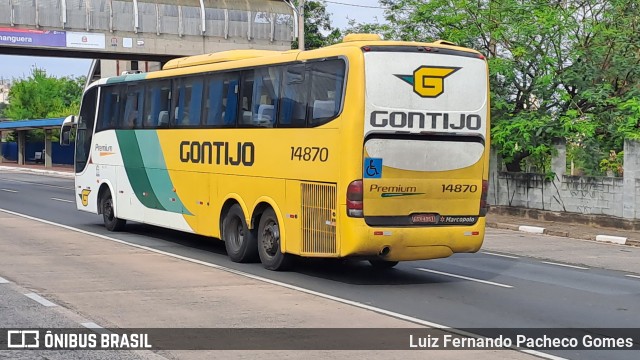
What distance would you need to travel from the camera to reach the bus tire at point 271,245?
49.0 ft

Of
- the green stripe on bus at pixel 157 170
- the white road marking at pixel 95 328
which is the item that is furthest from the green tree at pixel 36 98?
the white road marking at pixel 95 328

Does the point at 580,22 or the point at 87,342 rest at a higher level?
the point at 580,22

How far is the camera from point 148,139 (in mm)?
19547

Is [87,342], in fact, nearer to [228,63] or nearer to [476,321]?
[476,321]

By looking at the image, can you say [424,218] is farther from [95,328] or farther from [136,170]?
[136,170]

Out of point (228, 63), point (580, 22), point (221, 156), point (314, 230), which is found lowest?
point (314, 230)

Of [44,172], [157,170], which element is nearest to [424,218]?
[157,170]

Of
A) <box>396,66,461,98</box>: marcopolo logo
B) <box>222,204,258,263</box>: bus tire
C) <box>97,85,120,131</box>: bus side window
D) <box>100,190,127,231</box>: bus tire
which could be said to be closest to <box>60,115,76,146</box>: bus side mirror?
<box>97,85,120,131</box>: bus side window

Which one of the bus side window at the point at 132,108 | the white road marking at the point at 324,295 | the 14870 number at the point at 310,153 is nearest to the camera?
the white road marking at the point at 324,295

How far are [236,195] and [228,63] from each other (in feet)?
7.96

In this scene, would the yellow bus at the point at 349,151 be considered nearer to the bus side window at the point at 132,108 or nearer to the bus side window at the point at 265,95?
the bus side window at the point at 265,95

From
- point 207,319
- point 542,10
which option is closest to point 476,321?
point 207,319

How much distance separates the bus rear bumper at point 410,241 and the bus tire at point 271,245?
73.8 inches

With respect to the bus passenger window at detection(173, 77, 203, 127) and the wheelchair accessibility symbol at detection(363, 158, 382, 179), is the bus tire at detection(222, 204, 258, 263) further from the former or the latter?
the wheelchair accessibility symbol at detection(363, 158, 382, 179)
